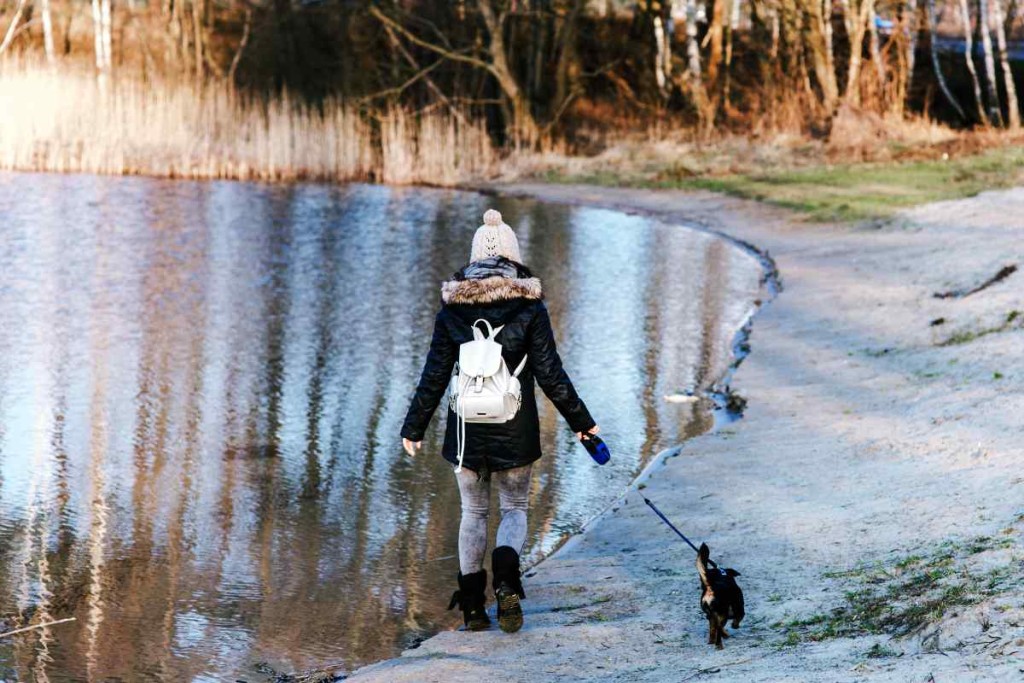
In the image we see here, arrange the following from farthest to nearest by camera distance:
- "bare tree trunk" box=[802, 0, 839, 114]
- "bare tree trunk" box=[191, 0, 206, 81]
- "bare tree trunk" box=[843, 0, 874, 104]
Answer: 1. "bare tree trunk" box=[191, 0, 206, 81]
2. "bare tree trunk" box=[802, 0, 839, 114]
3. "bare tree trunk" box=[843, 0, 874, 104]

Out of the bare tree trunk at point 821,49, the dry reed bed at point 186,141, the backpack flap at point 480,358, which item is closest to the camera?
the backpack flap at point 480,358

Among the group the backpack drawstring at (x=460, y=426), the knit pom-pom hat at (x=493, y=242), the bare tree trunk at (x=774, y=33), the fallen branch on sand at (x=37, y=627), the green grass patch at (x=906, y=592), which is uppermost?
the bare tree trunk at (x=774, y=33)

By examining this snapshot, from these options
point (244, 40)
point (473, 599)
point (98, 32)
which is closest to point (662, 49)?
point (244, 40)

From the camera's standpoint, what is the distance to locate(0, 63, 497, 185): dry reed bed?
93.8ft

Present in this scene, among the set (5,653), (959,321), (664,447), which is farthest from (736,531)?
(959,321)

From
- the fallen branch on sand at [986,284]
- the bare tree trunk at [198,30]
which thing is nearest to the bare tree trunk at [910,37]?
the bare tree trunk at [198,30]

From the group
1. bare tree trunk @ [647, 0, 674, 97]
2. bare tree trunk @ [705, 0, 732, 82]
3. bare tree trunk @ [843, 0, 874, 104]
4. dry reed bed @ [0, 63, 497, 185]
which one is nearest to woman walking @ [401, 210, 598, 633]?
dry reed bed @ [0, 63, 497, 185]

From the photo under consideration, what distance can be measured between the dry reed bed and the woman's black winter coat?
23424mm

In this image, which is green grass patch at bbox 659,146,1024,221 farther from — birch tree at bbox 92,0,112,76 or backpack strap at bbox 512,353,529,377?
birch tree at bbox 92,0,112,76

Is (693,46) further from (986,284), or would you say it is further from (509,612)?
(509,612)

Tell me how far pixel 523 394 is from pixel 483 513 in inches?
21.8

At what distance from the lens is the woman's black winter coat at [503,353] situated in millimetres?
5809

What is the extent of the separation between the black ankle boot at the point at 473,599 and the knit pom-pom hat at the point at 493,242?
4.28 feet

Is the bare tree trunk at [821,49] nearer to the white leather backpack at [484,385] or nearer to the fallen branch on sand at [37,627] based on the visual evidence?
the white leather backpack at [484,385]
